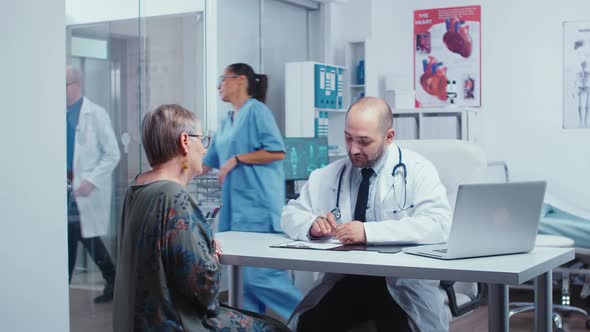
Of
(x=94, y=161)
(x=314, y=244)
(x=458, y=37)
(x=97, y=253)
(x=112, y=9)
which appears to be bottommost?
(x=97, y=253)

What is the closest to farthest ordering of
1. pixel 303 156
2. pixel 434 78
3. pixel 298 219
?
1. pixel 298 219
2. pixel 303 156
3. pixel 434 78

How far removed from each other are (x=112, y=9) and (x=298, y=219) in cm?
176

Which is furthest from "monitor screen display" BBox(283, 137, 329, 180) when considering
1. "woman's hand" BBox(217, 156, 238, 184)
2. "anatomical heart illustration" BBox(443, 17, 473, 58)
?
"anatomical heart illustration" BBox(443, 17, 473, 58)

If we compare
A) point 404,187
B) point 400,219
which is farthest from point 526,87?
point 400,219

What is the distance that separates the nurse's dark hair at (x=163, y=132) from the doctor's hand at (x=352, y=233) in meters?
0.61

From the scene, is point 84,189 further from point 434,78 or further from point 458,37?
point 458,37

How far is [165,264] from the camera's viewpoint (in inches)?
74.8

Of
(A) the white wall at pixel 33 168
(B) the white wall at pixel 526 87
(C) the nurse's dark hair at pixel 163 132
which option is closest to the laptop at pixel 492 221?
(C) the nurse's dark hair at pixel 163 132

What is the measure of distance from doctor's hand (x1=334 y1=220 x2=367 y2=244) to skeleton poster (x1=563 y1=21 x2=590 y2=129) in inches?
153

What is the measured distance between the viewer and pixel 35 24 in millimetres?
2500

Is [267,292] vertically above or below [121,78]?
below

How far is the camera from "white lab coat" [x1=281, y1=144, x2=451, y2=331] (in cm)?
235

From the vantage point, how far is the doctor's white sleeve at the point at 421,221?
2377 mm

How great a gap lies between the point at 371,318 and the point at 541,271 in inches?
20.8
